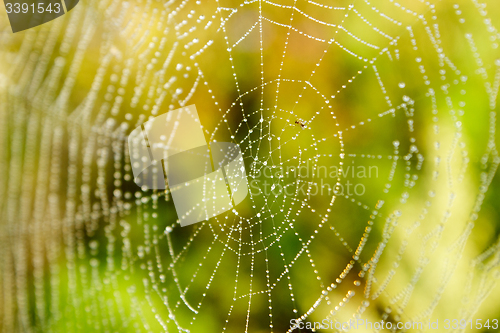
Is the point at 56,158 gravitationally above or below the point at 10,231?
above

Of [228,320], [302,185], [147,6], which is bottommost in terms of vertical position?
[228,320]

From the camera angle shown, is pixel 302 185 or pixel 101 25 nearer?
pixel 101 25

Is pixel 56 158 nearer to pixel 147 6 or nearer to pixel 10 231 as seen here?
pixel 10 231

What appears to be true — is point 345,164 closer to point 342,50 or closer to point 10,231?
point 342,50

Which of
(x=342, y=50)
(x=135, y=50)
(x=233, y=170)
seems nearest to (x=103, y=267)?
(x=233, y=170)

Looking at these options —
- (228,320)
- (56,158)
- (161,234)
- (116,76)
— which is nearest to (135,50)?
(116,76)

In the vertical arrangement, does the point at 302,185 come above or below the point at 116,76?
below
